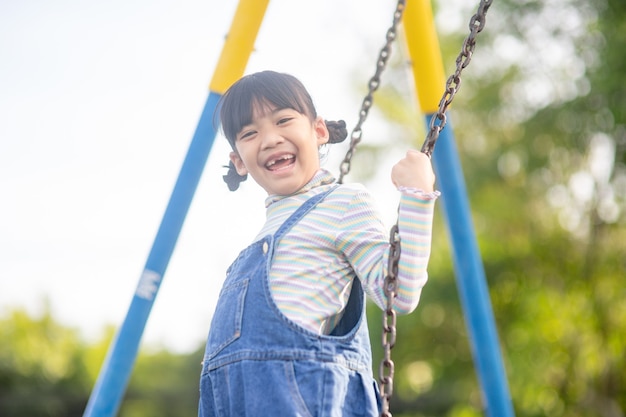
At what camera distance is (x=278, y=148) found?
4.86ft

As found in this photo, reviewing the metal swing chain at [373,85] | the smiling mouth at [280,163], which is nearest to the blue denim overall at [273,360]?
the smiling mouth at [280,163]

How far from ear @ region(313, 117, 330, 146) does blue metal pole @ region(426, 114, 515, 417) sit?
130 cm

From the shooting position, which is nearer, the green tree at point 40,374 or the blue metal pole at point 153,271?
the blue metal pole at point 153,271

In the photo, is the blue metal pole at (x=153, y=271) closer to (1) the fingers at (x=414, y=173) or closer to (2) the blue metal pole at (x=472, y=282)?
(2) the blue metal pole at (x=472, y=282)

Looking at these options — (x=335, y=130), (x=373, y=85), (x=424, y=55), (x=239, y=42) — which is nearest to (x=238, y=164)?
(x=335, y=130)

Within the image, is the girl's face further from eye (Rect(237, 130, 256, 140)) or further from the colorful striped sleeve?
the colorful striped sleeve

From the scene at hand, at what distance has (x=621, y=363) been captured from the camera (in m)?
10.6

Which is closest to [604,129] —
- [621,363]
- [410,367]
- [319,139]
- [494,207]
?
[494,207]

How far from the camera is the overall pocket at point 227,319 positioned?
1.37m

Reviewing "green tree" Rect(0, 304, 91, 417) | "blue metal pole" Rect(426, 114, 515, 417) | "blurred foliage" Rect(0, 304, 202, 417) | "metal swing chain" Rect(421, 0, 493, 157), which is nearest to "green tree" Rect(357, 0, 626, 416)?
"blue metal pole" Rect(426, 114, 515, 417)

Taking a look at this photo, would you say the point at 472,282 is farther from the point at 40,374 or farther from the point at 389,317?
the point at 40,374

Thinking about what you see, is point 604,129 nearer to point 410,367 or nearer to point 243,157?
point 410,367

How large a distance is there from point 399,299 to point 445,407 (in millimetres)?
13794

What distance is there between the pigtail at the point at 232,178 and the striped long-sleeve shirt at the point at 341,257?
0.29 m
